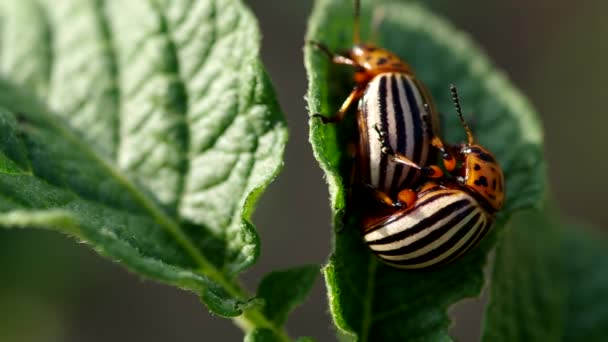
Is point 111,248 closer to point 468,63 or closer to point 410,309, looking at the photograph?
point 410,309

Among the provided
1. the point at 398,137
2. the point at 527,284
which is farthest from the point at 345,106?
the point at 527,284

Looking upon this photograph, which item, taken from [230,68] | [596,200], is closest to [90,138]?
[230,68]

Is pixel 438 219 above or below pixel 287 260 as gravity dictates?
above

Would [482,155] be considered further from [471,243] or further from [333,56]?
[333,56]

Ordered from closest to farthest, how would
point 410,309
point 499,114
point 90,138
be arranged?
point 410,309 < point 90,138 < point 499,114

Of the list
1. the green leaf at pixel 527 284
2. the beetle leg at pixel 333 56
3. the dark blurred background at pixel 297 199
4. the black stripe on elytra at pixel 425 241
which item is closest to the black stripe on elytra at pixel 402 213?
the black stripe on elytra at pixel 425 241

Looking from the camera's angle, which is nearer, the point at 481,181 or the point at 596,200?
the point at 481,181

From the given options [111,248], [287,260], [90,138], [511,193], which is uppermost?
[111,248]

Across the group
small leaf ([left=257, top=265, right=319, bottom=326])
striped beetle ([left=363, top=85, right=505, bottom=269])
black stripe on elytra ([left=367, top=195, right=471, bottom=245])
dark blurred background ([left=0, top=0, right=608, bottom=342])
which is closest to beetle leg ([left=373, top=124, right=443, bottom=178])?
striped beetle ([left=363, top=85, right=505, bottom=269])
